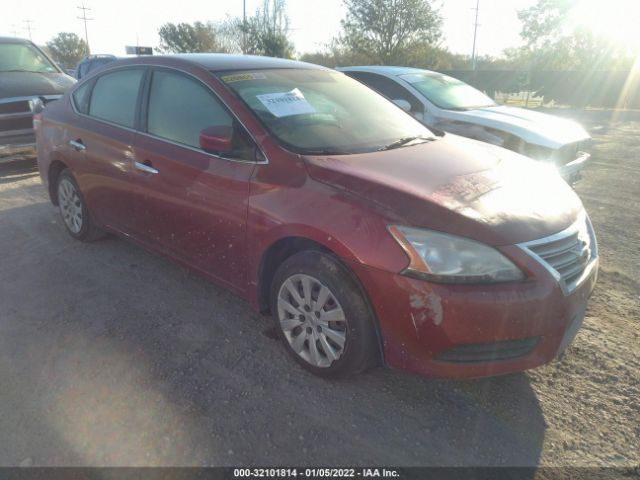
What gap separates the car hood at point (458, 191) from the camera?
7.47ft

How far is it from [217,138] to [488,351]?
184cm

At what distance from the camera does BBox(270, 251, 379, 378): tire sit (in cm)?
241

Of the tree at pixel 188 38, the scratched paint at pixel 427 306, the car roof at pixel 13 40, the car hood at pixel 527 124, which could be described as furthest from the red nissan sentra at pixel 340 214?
the tree at pixel 188 38

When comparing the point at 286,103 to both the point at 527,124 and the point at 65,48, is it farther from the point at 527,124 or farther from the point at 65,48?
the point at 65,48

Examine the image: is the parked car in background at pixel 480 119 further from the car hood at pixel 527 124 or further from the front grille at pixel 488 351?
the front grille at pixel 488 351

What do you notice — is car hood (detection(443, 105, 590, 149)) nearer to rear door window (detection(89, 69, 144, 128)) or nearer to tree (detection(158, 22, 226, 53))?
rear door window (detection(89, 69, 144, 128))

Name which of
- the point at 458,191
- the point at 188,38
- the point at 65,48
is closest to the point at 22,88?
the point at 458,191

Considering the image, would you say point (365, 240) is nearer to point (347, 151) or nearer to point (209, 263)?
point (347, 151)

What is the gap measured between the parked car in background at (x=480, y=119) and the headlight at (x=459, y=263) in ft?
9.81

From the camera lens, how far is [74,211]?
14.7ft

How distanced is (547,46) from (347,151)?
120 ft

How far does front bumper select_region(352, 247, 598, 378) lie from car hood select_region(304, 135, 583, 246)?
22 centimetres

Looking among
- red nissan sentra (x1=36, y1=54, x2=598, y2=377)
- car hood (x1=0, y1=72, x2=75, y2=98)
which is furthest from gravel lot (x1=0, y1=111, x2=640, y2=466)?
car hood (x1=0, y1=72, x2=75, y2=98)

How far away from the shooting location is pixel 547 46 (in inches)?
1316
